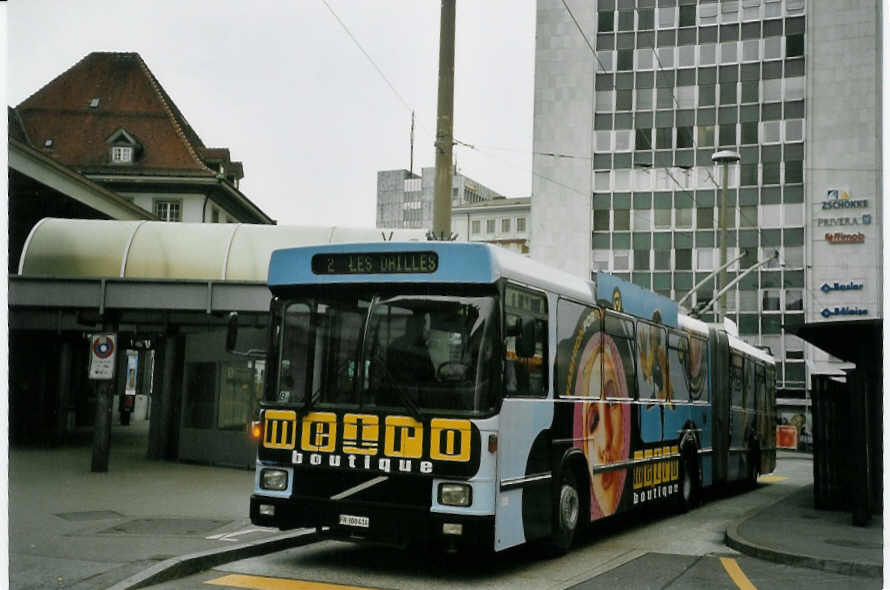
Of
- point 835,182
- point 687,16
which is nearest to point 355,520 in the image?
point 835,182

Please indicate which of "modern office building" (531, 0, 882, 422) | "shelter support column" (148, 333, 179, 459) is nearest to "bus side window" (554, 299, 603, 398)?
"shelter support column" (148, 333, 179, 459)

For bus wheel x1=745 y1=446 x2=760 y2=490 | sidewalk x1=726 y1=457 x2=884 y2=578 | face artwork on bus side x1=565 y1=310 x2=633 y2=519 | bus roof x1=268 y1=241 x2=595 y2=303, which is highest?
bus roof x1=268 y1=241 x2=595 y2=303

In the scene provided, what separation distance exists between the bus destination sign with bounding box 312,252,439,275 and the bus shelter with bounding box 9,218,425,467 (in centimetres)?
834

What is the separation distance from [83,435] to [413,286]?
21.4 m

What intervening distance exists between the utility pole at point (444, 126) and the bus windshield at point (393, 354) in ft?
10.3

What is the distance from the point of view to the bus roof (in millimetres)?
9148

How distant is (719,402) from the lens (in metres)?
17.6

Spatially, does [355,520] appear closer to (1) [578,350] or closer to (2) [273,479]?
(2) [273,479]

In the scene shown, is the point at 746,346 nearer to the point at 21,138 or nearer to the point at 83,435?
the point at 21,138

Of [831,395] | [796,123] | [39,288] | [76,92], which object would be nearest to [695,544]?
[831,395]

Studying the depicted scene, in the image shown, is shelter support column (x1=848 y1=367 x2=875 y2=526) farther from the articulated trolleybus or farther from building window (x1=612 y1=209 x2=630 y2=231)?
building window (x1=612 y1=209 x2=630 y2=231)

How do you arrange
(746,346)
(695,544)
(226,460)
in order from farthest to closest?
(746,346), (226,460), (695,544)

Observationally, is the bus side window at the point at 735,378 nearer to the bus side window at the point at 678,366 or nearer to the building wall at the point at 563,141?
the bus side window at the point at 678,366

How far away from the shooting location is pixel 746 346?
68.3 ft
